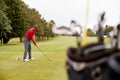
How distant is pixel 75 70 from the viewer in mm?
2205

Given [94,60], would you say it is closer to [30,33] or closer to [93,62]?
[93,62]

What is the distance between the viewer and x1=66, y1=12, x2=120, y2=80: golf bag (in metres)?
2.01

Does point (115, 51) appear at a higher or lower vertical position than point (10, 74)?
higher

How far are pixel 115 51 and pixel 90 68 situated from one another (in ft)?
0.56

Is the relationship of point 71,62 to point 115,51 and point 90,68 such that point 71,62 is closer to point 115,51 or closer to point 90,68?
point 90,68

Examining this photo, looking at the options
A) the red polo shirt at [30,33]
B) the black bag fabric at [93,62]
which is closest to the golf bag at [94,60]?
the black bag fabric at [93,62]

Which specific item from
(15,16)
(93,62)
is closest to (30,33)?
(93,62)

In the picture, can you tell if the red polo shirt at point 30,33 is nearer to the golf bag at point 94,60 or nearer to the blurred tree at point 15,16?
the golf bag at point 94,60

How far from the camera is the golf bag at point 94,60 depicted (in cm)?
201

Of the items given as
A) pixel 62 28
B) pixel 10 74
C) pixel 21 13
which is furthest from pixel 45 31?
pixel 62 28

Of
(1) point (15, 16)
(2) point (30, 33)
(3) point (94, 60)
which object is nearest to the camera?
(3) point (94, 60)

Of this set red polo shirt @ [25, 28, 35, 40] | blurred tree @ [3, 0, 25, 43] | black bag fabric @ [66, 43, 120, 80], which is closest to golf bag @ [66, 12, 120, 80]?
black bag fabric @ [66, 43, 120, 80]

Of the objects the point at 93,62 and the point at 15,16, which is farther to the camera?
the point at 15,16

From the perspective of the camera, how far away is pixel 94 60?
6.79ft
